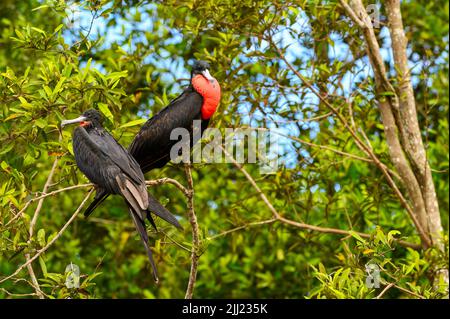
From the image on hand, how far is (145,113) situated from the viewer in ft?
22.6

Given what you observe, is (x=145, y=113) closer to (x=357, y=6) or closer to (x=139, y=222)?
(x=357, y=6)

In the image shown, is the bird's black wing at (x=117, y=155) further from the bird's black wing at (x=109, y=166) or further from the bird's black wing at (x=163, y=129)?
the bird's black wing at (x=163, y=129)

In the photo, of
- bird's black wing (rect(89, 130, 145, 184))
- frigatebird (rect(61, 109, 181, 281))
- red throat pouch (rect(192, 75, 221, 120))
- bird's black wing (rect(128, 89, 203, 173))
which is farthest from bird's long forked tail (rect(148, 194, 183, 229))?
red throat pouch (rect(192, 75, 221, 120))

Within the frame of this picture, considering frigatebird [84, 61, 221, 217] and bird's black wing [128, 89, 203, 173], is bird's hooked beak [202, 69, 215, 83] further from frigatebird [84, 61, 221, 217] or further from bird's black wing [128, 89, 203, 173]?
bird's black wing [128, 89, 203, 173]

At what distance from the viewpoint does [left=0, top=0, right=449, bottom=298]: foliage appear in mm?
4883

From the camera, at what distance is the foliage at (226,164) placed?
4883 mm

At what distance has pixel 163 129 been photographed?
545cm

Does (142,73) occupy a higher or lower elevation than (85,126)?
higher

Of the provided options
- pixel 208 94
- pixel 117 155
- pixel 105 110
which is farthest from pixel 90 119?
pixel 208 94

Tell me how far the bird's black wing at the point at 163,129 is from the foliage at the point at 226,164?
0.19 metres

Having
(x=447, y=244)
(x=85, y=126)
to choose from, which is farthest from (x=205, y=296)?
(x=85, y=126)

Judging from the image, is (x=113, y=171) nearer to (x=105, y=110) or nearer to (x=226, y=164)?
(x=105, y=110)

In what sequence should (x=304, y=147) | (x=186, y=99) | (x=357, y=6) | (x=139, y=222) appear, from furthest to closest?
(x=304, y=147) < (x=357, y=6) < (x=186, y=99) < (x=139, y=222)
